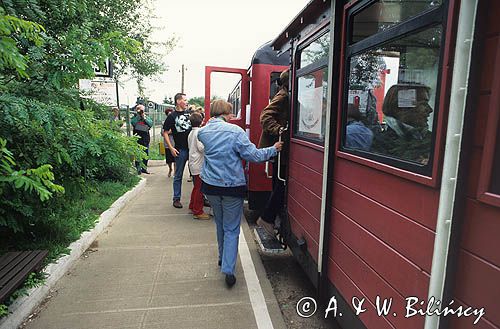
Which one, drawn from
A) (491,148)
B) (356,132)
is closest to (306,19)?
(356,132)

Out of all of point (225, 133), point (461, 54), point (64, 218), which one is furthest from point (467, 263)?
point (64, 218)

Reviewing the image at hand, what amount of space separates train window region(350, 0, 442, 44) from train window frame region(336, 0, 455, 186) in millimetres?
27

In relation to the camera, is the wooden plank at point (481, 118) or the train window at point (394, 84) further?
the train window at point (394, 84)

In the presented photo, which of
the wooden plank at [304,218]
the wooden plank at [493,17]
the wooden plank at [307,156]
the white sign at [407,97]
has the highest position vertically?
the wooden plank at [493,17]

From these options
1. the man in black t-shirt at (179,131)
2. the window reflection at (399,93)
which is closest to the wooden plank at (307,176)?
the window reflection at (399,93)

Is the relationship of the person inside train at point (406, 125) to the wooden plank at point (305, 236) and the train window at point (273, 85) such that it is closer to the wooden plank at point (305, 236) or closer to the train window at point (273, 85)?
the wooden plank at point (305, 236)

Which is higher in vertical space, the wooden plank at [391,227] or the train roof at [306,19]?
the train roof at [306,19]

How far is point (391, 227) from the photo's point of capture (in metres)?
1.76

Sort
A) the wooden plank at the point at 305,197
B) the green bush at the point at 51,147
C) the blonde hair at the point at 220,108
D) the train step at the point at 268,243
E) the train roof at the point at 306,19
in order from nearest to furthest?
the green bush at the point at 51,147
the train roof at the point at 306,19
the wooden plank at the point at 305,197
the blonde hair at the point at 220,108
the train step at the point at 268,243

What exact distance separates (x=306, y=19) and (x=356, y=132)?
1391mm

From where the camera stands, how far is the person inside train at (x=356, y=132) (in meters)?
2.11

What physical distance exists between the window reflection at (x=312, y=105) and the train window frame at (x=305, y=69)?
28 millimetres

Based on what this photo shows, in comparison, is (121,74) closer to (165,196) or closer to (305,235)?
(165,196)

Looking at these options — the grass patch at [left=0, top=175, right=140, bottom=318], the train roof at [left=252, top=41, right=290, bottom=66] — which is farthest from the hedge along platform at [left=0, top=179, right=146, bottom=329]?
the train roof at [left=252, top=41, right=290, bottom=66]
